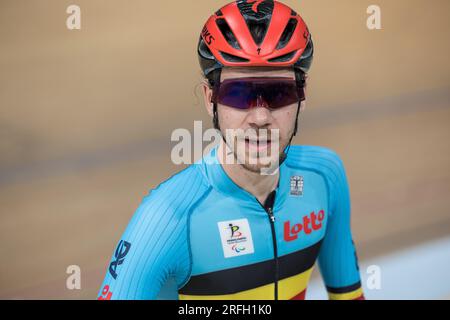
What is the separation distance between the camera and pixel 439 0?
2379 millimetres

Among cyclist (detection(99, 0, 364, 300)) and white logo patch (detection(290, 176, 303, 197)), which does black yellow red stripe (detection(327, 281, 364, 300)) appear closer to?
cyclist (detection(99, 0, 364, 300))

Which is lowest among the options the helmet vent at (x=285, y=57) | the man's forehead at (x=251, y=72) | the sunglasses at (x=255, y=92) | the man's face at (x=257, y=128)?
the man's face at (x=257, y=128)

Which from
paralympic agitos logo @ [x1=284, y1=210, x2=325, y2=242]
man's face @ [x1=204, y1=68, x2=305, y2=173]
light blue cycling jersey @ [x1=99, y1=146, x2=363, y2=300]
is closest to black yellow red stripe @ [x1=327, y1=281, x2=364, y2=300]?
light blue cycling jersey @ [x1=99, y1=146, x2=363, y2=300]

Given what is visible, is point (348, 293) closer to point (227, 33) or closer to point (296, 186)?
point (296, 186)

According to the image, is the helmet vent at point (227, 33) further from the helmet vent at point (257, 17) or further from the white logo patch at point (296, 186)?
the white logo patch at point (296, 186)

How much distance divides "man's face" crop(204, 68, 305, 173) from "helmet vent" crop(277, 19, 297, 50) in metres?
0.07

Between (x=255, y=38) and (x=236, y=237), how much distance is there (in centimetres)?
60

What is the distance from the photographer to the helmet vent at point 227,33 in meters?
1.41

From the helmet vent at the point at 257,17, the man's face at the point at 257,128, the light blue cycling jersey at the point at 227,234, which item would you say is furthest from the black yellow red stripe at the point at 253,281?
the helmet vent at the point at 257,17

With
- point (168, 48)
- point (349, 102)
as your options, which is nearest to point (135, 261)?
point (168, 48)

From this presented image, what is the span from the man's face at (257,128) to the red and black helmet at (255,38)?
33mm

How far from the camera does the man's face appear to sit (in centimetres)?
142

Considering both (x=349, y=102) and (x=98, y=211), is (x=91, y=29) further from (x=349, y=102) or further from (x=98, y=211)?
(x=349, y=102)

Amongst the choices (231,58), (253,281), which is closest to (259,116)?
(231,58)
